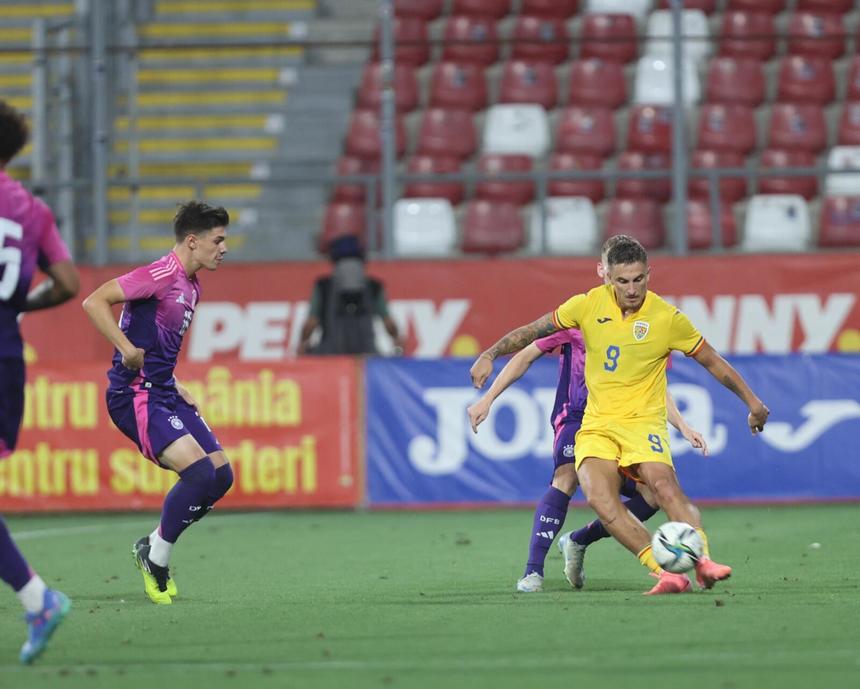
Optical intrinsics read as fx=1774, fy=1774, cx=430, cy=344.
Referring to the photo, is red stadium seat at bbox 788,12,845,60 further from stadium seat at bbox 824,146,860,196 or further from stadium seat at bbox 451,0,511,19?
stadium seat at bbox 451,0,511,19

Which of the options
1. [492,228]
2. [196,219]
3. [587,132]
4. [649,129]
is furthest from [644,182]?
[196,219]

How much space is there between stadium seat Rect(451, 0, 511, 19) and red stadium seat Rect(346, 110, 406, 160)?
1.87 meters

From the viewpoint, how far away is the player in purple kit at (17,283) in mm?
6660

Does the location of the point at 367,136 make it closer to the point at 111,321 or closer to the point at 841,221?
the point at 841,221

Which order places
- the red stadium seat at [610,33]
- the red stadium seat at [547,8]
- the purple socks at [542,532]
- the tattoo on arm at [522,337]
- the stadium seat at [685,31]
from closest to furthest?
1. the tattoo on arm at [522,337]
2. the purple socks at [542,532]
3. the stadium seat at [685,31]
4. the red stadium seat at [610,33]
5. the red stadium seat at [547,8]

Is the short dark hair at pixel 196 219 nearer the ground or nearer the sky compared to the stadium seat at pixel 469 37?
nearer the ground

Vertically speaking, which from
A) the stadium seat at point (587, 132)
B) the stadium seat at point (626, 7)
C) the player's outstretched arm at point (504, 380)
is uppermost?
the stadium seat at point (626, 7)

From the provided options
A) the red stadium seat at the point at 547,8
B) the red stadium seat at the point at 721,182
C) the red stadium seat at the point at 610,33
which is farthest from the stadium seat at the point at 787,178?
the red stadium seat at the point at 547,8

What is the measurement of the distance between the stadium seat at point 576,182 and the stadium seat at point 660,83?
4.00 ft

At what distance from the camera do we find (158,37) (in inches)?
896

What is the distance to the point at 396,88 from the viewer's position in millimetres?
21531

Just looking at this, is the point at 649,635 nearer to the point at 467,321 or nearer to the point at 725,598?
the point at 725,598

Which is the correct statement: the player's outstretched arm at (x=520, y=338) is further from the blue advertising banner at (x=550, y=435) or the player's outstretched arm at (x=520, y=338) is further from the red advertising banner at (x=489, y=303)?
the red advertising banner at (x=489, y=303)

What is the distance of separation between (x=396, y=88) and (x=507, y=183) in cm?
221
